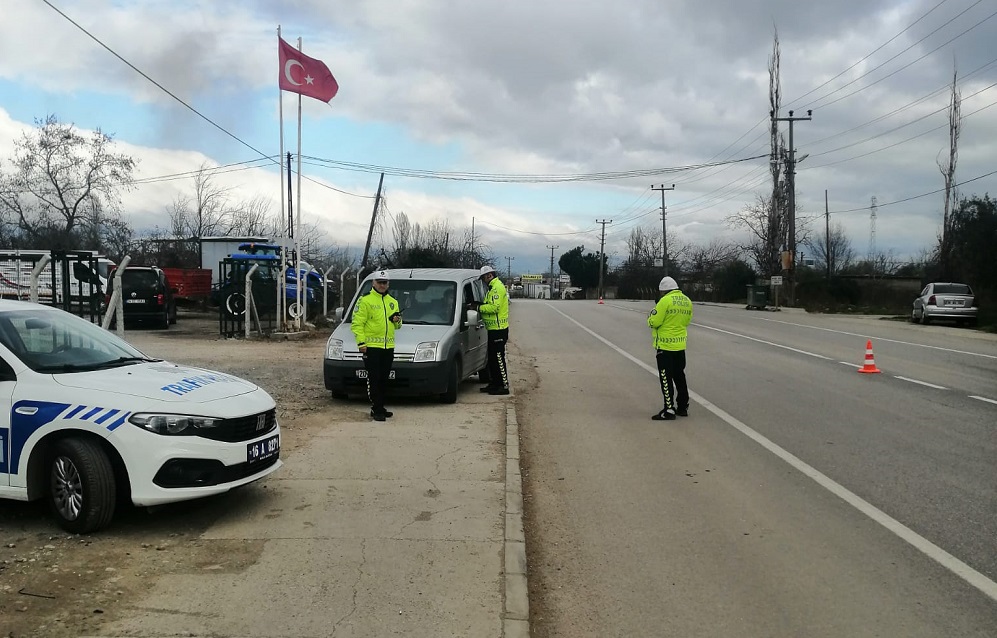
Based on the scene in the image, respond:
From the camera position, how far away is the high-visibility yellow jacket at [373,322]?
9.60 meters

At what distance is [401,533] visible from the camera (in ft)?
18.1

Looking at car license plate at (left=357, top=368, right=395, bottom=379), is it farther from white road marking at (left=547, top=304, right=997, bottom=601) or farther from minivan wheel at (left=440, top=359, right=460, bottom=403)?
white road marking at (left=547, top=304, right=997, bottom=601)

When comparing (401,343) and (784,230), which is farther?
(784,230)

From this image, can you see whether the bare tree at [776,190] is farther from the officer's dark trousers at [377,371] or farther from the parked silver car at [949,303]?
the officer's dark trousers at [377,371]

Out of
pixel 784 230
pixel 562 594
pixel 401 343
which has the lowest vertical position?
pixel 562 594

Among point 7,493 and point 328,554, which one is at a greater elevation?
point 7,493

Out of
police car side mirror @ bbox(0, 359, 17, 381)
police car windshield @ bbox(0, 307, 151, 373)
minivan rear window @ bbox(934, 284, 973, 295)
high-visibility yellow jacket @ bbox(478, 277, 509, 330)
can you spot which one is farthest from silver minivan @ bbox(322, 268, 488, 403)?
minivan rear window @ bbox(934, 284, 973, 295)

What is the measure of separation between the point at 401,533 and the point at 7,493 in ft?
8.78

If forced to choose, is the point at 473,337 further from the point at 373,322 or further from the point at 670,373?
the point at 670,373

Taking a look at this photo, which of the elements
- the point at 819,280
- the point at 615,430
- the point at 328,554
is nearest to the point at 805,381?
the point at 615,430

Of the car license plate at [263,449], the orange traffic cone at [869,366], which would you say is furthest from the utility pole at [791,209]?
the car license plate at [263,449]

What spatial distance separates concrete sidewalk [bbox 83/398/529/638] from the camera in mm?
4109

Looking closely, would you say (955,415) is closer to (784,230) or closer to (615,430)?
(615,430)

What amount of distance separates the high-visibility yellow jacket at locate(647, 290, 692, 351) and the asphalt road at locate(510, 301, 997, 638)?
1010mm
